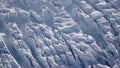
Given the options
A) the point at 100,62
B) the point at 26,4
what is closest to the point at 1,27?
the point at 26,4

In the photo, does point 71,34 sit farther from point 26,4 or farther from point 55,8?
point 26,4

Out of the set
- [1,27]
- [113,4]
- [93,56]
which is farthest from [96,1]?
[1,27]

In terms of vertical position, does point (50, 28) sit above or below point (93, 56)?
above

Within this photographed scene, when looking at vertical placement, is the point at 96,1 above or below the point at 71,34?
above

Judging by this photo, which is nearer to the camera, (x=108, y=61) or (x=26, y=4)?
(x=108, y=61)

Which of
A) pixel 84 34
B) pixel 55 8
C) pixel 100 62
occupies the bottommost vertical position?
pixel 100 62

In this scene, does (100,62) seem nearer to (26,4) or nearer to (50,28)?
(50,28)
